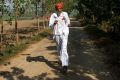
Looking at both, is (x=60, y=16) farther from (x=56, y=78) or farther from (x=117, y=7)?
(x=117, y=7)

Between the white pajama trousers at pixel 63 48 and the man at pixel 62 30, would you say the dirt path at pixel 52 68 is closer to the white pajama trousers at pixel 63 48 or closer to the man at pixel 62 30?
the white pajama trousers at pixel 63 48

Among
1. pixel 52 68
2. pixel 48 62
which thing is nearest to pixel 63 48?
pixel 52 68

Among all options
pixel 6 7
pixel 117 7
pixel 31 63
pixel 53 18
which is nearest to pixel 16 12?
pixel 6 7

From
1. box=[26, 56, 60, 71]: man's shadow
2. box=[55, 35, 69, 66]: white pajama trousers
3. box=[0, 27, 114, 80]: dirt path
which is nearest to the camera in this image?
box=[0, 27, 114, 80]: dirt path

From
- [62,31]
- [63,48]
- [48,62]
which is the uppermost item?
[62,31]

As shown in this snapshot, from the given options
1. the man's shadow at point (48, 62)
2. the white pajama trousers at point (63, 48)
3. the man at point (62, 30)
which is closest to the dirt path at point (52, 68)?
the man's shadow at point (48, 62)

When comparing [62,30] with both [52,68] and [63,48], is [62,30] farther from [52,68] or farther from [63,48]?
[52,68]

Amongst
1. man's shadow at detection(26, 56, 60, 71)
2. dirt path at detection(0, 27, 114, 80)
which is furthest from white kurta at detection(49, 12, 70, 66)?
man's shadow at detection(26, 56, 60, 71)

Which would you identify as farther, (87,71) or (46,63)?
(46,63)

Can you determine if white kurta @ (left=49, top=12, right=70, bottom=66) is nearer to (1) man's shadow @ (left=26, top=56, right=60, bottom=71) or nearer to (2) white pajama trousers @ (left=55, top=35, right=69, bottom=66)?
(2) white pajama trousers @ (left=55, top=35, right=69, bottom=66)

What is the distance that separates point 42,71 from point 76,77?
4.65 ft

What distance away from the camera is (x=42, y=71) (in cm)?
1228

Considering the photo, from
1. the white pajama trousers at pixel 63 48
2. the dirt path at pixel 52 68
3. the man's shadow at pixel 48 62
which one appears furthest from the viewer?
the man's shadow at pixel 48 62

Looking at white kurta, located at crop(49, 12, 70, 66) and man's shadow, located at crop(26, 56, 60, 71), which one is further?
man's shadow, located at crop(26, 56, 60, 71)
